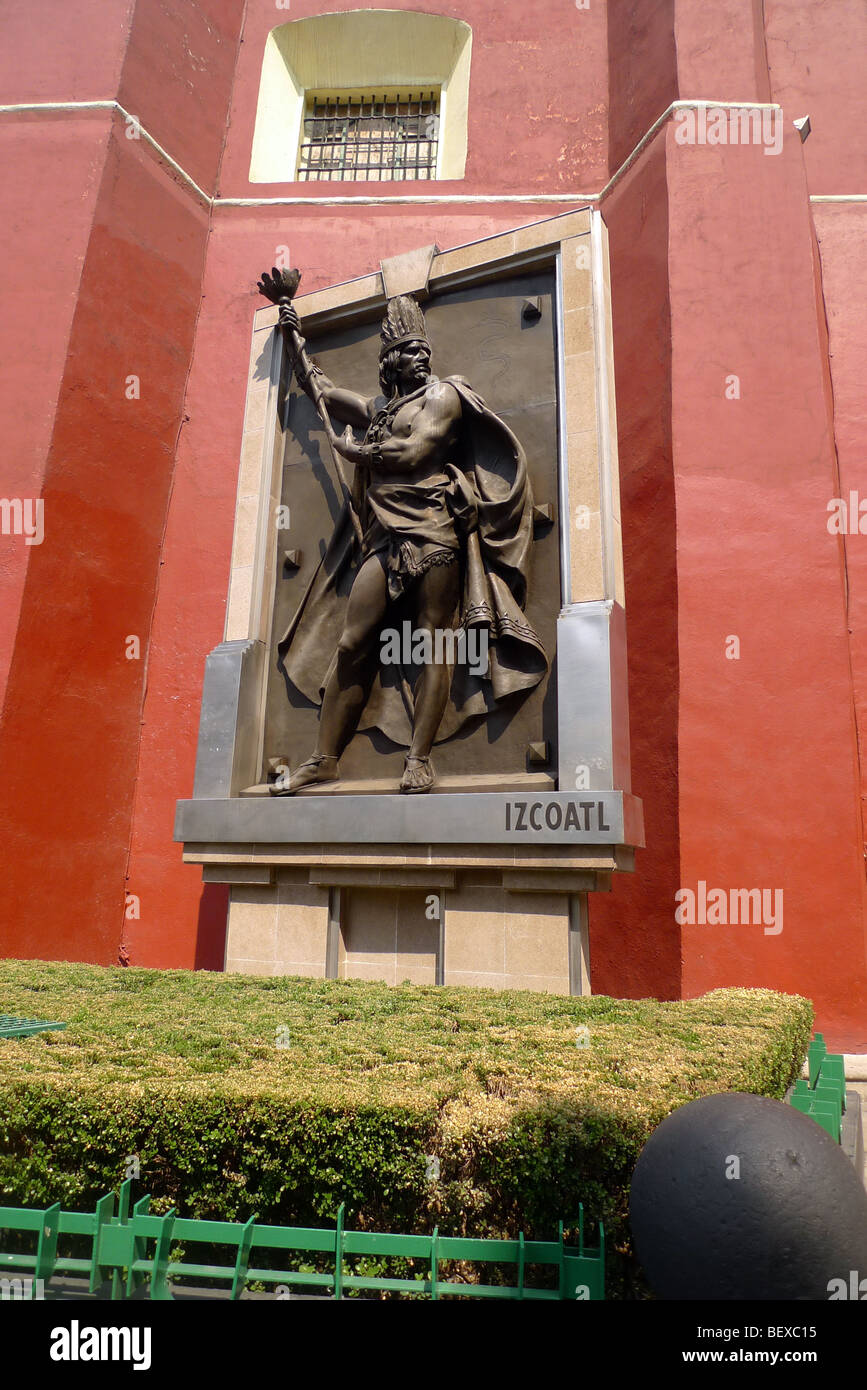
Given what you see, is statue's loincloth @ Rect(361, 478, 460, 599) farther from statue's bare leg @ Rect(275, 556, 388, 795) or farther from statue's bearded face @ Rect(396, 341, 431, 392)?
statue's bearded face @ Rect(396, 341, 431, 392)

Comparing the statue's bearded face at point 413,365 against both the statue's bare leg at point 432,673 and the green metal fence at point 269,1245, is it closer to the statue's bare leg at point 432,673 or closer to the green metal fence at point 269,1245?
the statue's bare leg at point 432,673

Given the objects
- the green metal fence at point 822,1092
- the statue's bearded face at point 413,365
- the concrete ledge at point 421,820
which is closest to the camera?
the green metal fence at point 822,1092

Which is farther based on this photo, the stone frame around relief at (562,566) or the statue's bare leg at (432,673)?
the statue's bare leg at (432,673)

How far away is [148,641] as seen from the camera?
9.45 meters

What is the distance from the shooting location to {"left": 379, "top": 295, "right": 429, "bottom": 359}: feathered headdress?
277 inches

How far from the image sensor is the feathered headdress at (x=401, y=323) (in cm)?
704

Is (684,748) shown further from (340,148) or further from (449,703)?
(340,148)

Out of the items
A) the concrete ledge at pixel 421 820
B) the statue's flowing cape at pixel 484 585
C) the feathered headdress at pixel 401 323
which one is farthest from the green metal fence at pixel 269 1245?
the feathered headdress at pixel 401 323

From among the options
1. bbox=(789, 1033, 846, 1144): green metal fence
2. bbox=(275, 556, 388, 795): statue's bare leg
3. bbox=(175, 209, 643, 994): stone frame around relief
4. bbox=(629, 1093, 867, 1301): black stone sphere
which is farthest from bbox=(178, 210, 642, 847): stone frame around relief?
bbox=(629, 1093, 867, 1301): black stone sphere
